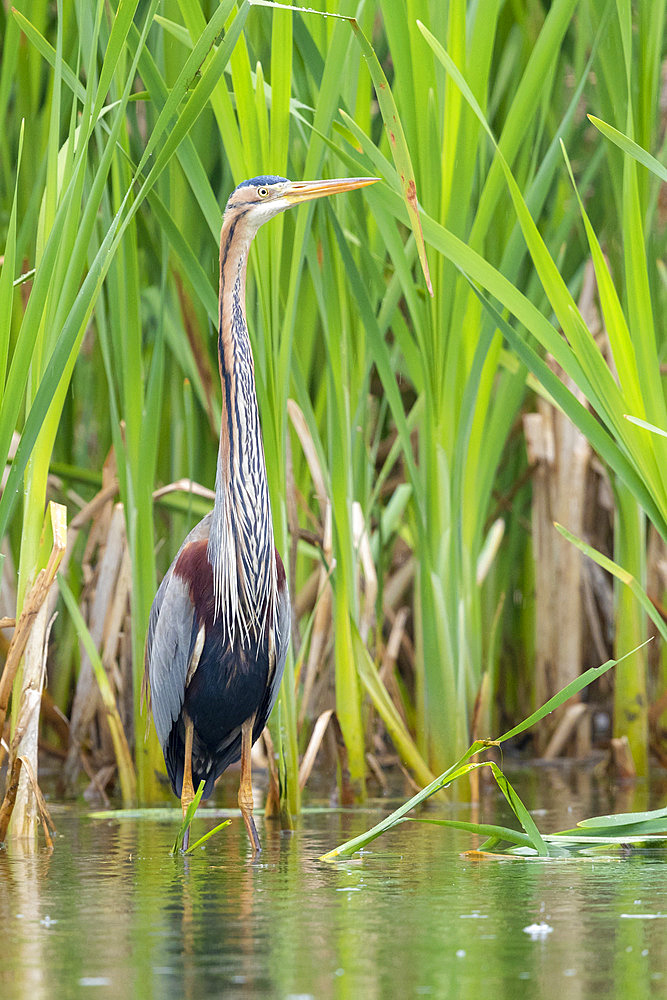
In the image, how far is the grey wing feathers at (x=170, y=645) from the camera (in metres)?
4.52

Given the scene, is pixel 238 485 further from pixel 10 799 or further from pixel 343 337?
pixel 10 799

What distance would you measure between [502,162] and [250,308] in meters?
1.15

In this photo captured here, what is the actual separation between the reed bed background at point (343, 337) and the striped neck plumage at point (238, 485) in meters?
0.32

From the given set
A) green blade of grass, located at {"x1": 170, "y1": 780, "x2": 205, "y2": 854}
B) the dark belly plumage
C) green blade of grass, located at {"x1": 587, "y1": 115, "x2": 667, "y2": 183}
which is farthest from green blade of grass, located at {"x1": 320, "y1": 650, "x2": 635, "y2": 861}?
green blade of grass, located at {"x1": 587, "y1": 115, "x2": 667, "y2": 183}

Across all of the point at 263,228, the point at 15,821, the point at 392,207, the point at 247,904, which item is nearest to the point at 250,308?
the point at 263,228

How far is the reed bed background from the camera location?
418 centimetres

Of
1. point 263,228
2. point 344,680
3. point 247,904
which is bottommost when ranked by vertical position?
point 247,904

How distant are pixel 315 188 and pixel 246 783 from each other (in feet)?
6.28

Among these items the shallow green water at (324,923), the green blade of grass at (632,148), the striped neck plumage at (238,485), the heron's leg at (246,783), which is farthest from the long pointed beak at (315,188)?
the shallow green water at (324,923)

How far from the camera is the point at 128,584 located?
18.6ft

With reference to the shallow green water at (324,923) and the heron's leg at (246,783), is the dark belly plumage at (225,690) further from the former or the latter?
the shallow green water at (324,923)

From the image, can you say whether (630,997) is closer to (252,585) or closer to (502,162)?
(252,585)

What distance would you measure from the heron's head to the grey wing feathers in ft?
3.91

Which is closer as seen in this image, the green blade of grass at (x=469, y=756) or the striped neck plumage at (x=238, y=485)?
the green blade of grass at (x=469, y=756)
